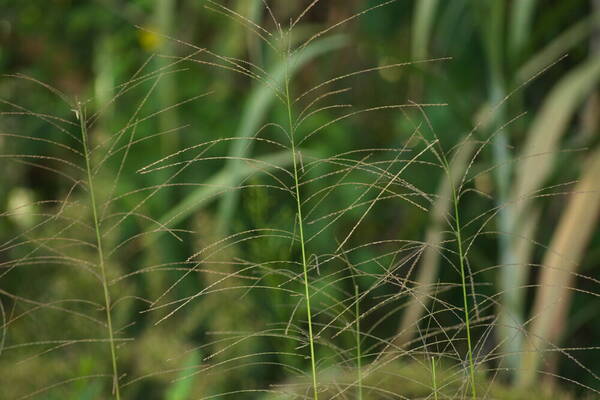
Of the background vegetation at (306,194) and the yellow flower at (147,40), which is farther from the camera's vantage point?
the yellow flower at (147,40)

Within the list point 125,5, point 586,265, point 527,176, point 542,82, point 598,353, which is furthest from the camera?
point 125,5

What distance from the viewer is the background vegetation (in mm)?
1626

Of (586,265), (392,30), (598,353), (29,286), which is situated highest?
(392,30)

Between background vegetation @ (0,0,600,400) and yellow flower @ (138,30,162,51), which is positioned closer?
background vegetation @ (0,0,600,400)

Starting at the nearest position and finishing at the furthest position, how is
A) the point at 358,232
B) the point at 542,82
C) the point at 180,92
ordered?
the point at 542,82, the point at 358,232, the point at 180,92

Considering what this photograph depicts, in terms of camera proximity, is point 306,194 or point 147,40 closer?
point 306,194

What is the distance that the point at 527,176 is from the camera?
1675 millimetres

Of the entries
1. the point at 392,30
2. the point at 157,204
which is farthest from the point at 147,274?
the point at 392,30

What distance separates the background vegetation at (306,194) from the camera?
163 centimetres

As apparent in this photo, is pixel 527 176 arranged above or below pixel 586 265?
above

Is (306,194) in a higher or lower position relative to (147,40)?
lower

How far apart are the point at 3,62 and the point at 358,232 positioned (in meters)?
1.31

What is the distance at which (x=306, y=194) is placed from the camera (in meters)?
2.57

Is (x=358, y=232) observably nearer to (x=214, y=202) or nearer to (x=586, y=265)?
(x=214, y=202)
